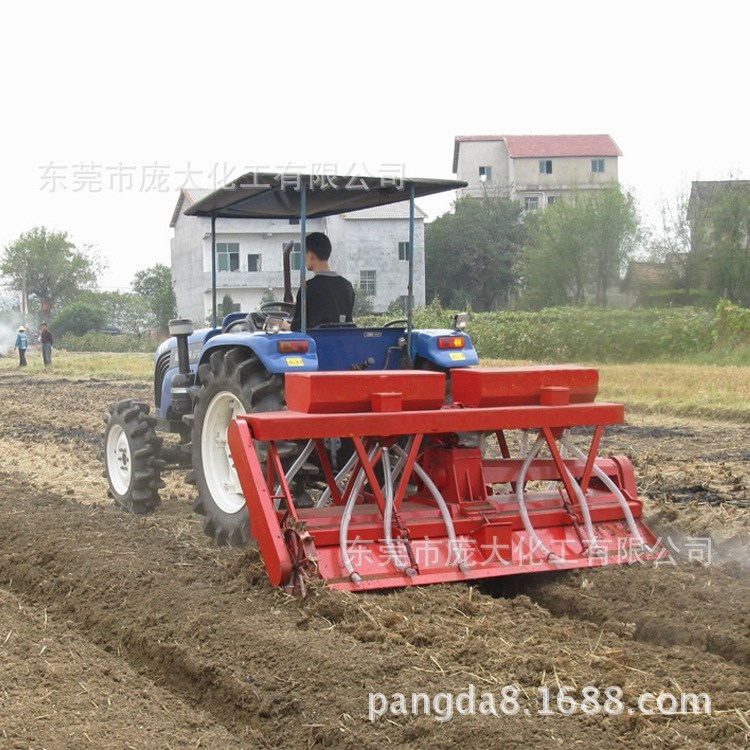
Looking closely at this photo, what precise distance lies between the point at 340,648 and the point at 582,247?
127 feet

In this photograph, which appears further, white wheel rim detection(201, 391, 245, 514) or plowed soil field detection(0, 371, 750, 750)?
white wheel rim detection(201, 391, 245, 514)

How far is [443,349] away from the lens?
6.46 meters

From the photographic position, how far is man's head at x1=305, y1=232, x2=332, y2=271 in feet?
20.8

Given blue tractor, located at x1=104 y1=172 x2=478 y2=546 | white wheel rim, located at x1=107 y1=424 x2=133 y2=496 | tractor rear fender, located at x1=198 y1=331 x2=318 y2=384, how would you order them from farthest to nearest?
Result: white wheel rim, located at x1=107 y1=424 x2=133 y2=496 → blue tractor, located at x1=104 y1=172 x2=478 y2=546 → tractor rear fender, located at x1=198 y1=331 x2=318 y2=384

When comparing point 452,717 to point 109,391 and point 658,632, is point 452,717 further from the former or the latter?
point 109,391

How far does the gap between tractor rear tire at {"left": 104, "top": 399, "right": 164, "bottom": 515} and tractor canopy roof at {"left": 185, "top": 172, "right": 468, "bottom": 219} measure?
151 centimetres

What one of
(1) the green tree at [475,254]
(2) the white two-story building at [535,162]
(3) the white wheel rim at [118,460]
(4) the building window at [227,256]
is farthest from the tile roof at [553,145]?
(3) the white wheel rim at [118,460]

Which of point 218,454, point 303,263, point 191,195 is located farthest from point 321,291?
point 191,195

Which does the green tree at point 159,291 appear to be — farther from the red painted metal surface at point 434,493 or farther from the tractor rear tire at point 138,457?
the red painted metal surface at point 434,493

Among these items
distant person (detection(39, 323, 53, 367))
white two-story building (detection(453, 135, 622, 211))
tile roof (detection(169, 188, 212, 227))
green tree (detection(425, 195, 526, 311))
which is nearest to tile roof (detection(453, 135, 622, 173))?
white two-story building (detection(453, 135, 622, 211))

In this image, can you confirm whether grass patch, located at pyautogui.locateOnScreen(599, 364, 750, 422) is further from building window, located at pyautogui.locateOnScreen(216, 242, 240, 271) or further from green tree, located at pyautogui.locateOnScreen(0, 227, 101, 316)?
green tree, located at pyautogui.locateOnScreen(0, 227, 101, 316)

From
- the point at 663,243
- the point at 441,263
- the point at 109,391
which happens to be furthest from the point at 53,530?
the point at 441,263

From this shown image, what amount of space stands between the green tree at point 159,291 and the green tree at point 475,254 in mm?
13290

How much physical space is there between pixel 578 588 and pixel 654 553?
666mm
